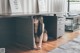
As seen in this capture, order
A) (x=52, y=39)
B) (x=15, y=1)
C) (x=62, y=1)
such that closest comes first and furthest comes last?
(x=15, y=1) < (x=52, y=39) < (x=62, y=1)

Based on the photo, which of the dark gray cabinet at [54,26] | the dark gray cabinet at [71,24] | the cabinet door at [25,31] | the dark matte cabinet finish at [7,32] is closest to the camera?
the cabinet door at [25,31]

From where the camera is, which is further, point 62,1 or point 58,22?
point 62,1

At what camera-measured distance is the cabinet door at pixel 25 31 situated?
2615 mm

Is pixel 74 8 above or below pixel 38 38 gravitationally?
above


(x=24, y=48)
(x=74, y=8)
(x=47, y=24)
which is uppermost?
(x=74, y=8)

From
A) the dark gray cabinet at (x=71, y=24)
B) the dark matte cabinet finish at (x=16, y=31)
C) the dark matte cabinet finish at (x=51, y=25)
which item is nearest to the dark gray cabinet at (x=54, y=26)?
the dark matte cabinet finish at (x=51, y=25)

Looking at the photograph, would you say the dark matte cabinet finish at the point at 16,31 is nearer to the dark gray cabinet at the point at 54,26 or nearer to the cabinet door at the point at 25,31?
the cabinet door at the point at 25,31

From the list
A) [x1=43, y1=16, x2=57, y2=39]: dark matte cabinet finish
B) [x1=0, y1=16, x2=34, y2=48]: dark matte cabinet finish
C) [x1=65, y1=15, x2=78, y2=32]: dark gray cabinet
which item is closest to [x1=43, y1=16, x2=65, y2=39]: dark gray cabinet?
[x1=43, y1=16, x2=57, y2=39]: dark matte cabinet finish

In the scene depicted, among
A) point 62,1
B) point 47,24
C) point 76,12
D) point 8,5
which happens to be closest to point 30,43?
point 8,5

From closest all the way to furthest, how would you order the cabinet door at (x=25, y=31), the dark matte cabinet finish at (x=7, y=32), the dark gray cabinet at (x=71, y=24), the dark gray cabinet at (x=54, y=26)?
the cabinet door at (x=25, y=31)
the dark matte cabinet finish at (x=7, y=32)
the dark gray cabinet at (x=54, y=26)
the dark gray cabinet at (x=71, y=24)

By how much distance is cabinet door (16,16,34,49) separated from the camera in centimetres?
262

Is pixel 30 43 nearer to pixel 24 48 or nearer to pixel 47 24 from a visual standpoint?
pixel 24 48

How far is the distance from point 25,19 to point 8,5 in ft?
1.30

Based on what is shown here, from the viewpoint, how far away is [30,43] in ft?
8.63
